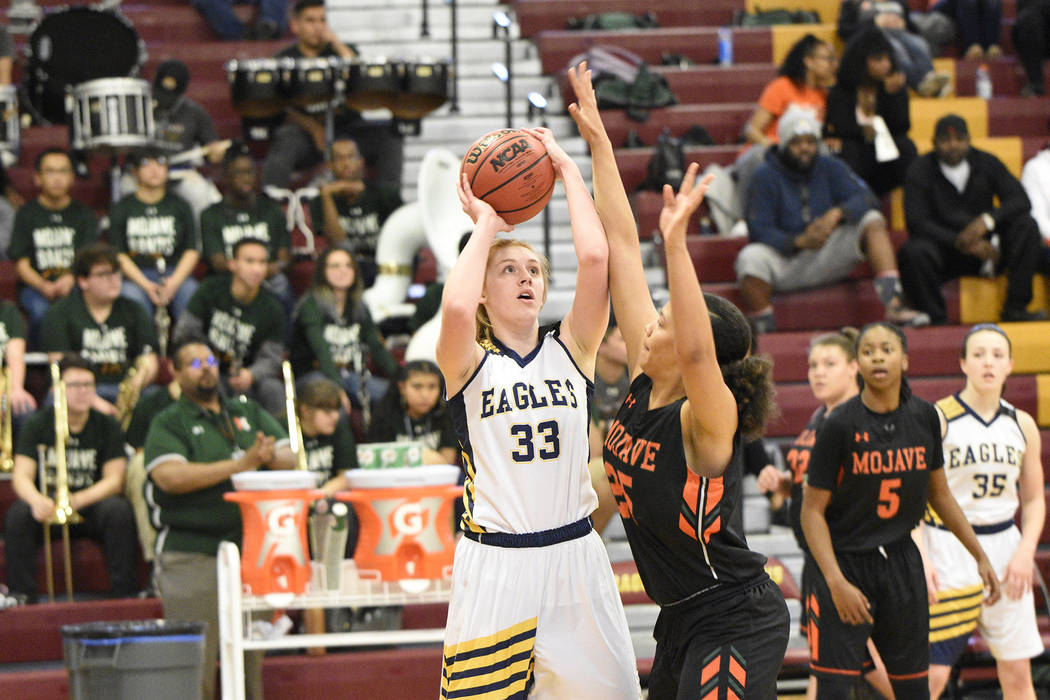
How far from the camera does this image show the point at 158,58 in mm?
11227

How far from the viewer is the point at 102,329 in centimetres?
775

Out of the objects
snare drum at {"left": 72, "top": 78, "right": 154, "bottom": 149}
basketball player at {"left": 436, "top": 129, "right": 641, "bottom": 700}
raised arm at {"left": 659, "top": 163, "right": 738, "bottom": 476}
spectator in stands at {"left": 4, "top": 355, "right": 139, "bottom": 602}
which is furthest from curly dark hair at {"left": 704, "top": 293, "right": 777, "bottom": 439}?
snare drum at {"left": 72, "top": 78, "right": 154, "bottom": 149}

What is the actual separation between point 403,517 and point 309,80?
4615 millimetres

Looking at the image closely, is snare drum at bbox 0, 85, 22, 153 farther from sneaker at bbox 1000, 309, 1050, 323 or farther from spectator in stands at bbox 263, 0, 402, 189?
sneaker at bbox 1000, 309, 1050, 323

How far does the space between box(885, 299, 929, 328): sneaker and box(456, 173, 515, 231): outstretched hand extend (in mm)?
5250

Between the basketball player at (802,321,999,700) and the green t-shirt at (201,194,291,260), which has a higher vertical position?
the green t-shirt at (201,194,291,260)

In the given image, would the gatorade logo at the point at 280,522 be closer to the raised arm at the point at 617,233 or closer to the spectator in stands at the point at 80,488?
the spectator in stands at the point at 80,488

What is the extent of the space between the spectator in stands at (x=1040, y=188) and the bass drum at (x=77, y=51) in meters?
6.23

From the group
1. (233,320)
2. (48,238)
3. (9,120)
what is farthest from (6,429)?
(9,120)

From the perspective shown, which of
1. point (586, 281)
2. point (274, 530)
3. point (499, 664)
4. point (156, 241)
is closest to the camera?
point (499, 664)

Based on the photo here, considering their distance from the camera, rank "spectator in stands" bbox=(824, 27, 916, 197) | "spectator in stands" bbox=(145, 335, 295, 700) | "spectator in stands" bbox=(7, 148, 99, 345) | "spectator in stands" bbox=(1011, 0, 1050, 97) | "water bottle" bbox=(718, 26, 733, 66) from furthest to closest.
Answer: "water bottle" bbox=(718, 26, 733, 66) → "spectator in stands" bbox=(1011, 0, 1050, 97) → "spectator in stands" bbox=(824, 27, 916, 197) → "spectator in stands" bbox=(7, 148, 99, 345) → "spectator in stands" bbox=(145, 335, 295, 700)

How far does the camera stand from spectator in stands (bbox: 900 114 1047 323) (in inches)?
348

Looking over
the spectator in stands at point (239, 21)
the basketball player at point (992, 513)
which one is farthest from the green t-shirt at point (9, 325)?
the basketball player at point (992, 513)

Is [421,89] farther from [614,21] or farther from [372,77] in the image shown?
[614,21]
